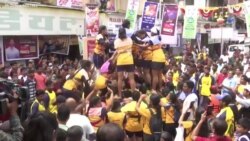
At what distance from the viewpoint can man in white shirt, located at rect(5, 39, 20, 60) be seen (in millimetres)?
15995

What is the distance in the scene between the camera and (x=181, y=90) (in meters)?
9.60

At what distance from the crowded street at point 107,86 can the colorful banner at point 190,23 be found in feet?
0.14

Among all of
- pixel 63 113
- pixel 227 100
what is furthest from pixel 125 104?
pixel 63 113

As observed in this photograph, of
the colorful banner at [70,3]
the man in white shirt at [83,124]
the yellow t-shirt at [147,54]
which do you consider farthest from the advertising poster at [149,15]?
the man in white shirt at [83,124]

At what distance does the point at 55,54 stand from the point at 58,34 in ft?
4.25

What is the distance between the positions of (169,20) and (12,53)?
5.84m

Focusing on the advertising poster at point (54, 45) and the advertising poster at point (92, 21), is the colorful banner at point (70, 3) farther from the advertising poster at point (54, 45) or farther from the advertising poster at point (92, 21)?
the advertising poster at point (92, 21)

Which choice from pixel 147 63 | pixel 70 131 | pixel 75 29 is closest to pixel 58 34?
pixel 75 29

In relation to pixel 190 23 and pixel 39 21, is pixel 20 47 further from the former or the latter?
pixel 190 23

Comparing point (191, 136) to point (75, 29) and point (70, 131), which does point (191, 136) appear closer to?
point (70, 131)

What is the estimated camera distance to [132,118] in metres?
8.17

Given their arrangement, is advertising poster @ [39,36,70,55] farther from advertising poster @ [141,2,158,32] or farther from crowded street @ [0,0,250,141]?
advertising poster @ [141,2,158,32]

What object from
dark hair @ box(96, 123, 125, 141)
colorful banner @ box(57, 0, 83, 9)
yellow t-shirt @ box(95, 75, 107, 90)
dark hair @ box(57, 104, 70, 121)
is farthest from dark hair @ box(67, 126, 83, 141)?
colorful banner @ box(57, 0, 83, 9)

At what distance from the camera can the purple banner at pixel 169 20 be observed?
685 inches
